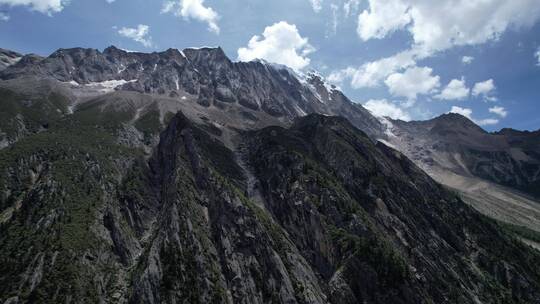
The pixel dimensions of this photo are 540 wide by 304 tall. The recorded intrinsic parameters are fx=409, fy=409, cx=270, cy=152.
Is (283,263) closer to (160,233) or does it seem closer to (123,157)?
(160,233)

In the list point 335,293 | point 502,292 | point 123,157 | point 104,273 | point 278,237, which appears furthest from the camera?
point 123,157

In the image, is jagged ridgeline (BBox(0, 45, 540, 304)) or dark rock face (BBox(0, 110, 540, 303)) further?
dark rock face (BBox(0, 110, 540, 303))

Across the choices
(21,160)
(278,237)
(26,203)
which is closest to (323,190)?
(278,237)

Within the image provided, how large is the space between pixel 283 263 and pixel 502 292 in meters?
101

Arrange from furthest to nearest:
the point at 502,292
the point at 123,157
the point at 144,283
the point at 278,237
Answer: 1. the point at 123,157
2. the point at 502,292
3. the point at 278,237
4. the point at 144,283

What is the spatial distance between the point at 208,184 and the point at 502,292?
12774 cm

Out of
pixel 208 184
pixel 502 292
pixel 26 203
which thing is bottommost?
pixel 502 292

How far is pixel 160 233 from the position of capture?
416 ft

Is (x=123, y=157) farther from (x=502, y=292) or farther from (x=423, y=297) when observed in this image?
(x=502, y=292)

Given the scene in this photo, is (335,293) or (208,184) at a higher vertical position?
(208,184)

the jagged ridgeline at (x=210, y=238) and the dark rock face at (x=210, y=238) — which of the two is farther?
the dark rock face at (x=210, y=238)

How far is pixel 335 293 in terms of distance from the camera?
127m

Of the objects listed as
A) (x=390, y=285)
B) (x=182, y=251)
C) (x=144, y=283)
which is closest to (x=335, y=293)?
(x=390, y=285)

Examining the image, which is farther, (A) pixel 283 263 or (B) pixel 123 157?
(B) pixel 123 157
